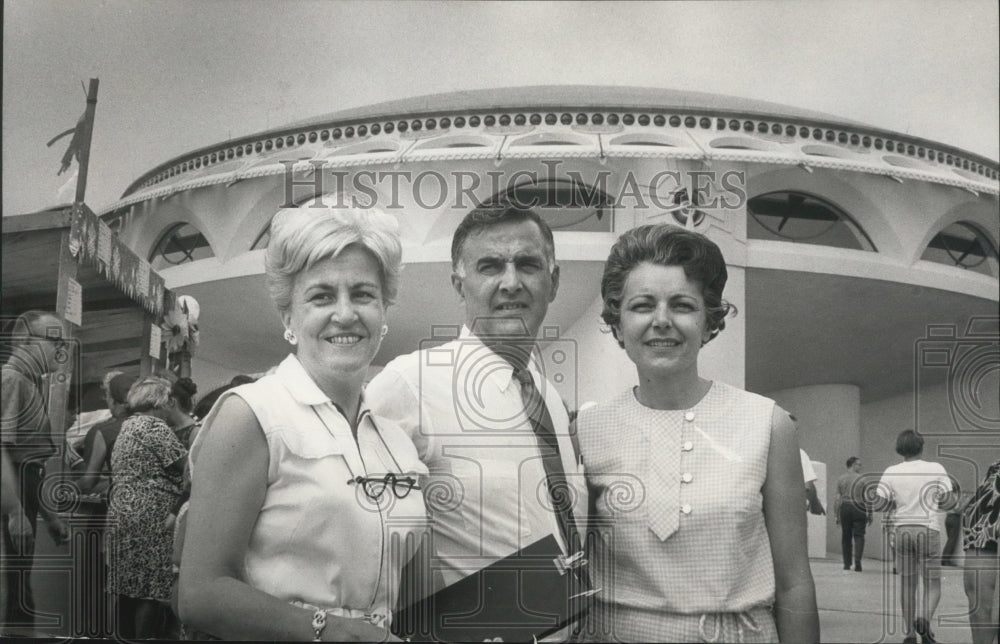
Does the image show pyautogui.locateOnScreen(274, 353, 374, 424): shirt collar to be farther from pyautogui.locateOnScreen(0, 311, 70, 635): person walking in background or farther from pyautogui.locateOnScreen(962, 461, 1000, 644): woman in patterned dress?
pyautogui.locateOnScreen(962, 461, 1000, 644): woman in patterned dress

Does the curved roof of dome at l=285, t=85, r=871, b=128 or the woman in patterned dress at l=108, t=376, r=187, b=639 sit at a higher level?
the curved roof of dome at l=285, t=85, r=871, b=128

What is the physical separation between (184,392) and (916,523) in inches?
80.2

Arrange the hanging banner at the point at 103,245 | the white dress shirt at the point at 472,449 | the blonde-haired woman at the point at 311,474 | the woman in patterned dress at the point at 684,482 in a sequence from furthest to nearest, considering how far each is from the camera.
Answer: the hanging banner at the point at 103,245 < the white dress shirt at the point at 472,449 < the woman in patterned dress at the point at 684,482 < the blonde-haired woman at the point at 311,474

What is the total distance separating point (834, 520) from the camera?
8.16ft

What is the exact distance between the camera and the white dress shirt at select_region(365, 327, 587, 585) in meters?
2.06

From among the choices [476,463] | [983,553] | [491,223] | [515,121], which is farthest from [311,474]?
[983,553]

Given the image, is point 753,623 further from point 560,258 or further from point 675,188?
point 675,188

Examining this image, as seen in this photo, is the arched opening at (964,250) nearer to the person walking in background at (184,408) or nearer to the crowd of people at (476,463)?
the crowd of people at (476,463)

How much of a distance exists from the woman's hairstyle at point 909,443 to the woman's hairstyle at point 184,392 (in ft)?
6.34

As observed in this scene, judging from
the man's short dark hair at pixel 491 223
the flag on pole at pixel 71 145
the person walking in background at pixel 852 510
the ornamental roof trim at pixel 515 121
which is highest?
the ornamental roof trim at pixel 515 121

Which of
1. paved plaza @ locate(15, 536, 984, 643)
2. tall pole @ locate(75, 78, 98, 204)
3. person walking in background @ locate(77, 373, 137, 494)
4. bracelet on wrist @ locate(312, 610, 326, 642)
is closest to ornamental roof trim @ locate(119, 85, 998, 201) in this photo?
tall pole @ locate(75, 78, 98, 204)

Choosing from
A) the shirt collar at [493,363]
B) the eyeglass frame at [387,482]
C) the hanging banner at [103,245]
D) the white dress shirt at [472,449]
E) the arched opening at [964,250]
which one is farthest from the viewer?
the arched opening at [964,250]

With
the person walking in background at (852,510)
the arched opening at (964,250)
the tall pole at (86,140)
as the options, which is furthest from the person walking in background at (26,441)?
the arched opening at (964,250)

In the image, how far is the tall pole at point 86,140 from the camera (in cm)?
263
